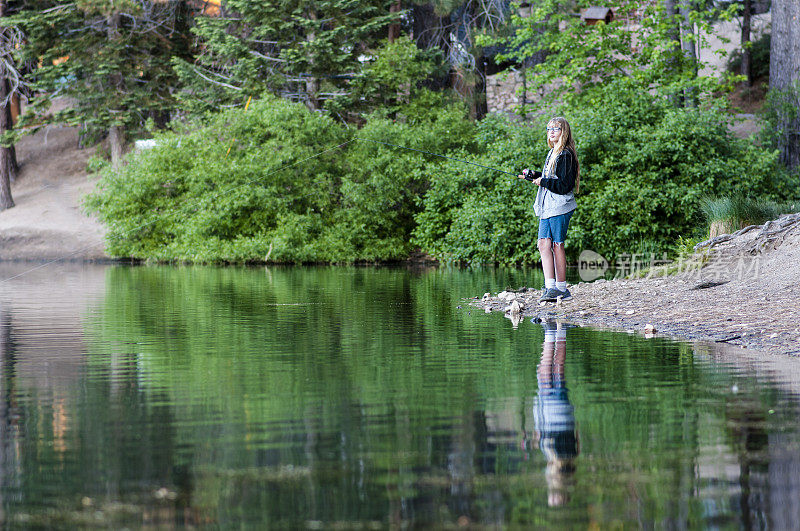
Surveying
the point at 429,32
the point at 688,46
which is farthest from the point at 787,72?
the point at 429,32

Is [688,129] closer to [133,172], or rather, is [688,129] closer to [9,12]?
[133,172]

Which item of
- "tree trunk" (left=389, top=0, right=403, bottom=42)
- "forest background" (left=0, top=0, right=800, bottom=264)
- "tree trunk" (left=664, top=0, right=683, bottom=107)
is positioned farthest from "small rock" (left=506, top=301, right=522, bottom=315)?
"tree trunk" (left=389, top=0, right=403, bottom=42)

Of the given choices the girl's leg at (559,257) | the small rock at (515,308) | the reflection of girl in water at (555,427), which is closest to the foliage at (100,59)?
the girl's leg at (559,257)

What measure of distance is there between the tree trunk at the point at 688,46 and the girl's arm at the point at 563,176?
16087 millimetres

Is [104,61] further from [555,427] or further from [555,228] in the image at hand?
[555,427]

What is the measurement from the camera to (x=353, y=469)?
372 cm

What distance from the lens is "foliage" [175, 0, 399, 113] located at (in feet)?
101

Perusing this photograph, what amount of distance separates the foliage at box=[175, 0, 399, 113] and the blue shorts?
20.0 meters

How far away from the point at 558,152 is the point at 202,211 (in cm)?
1788

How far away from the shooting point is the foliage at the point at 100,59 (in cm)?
3597

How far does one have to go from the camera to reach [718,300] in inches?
406

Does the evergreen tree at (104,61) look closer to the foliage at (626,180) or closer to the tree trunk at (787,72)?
the foliage at (626,180)

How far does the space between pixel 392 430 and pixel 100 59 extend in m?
34.0

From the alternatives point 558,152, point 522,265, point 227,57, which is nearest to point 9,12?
point 227,57
